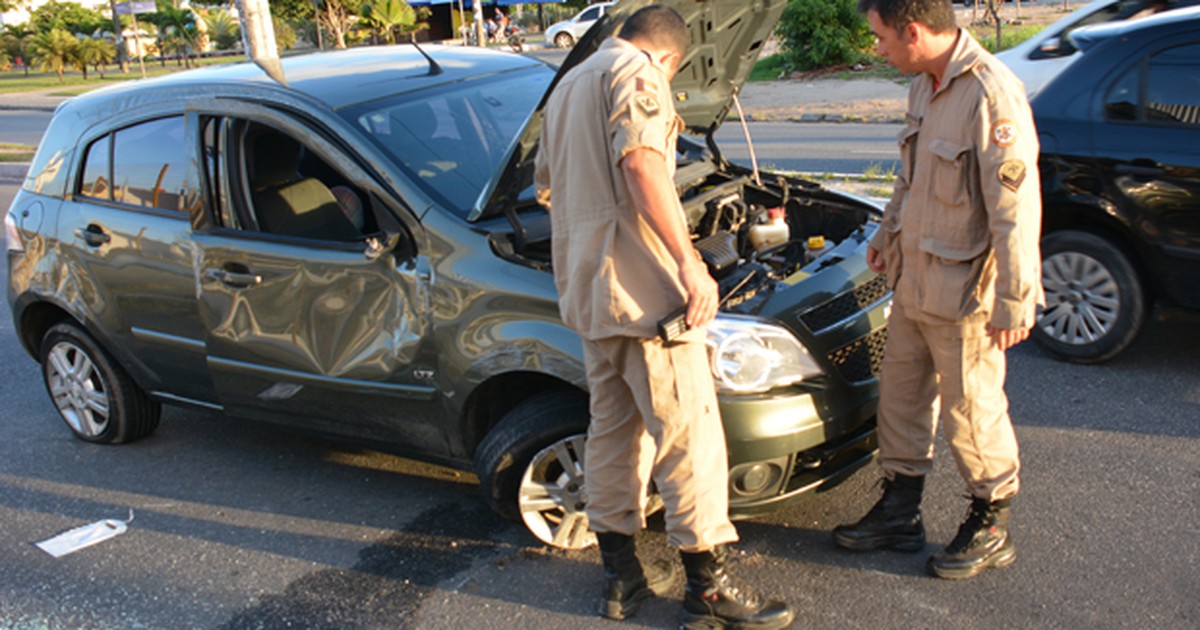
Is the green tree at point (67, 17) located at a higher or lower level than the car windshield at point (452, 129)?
higher

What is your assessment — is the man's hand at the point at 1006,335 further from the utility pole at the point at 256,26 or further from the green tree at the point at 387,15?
the green tree at the point at 387,15

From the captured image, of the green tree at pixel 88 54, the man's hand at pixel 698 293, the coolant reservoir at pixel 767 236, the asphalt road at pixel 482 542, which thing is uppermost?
the green tree at pixel 88 54

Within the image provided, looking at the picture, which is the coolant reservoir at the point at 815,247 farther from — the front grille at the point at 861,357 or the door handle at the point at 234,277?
the door handle at the point at 234,277

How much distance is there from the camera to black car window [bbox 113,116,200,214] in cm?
425

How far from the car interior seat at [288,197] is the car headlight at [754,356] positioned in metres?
1.72

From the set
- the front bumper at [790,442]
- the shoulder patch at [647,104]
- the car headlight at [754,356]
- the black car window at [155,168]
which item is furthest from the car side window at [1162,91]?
the black car window at [155,168]

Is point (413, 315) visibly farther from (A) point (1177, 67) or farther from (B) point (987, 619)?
(A) point (1177, 67)

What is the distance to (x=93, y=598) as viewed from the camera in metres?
3.64

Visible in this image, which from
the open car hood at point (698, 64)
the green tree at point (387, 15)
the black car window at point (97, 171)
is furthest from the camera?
the green tree at point (387, 15)

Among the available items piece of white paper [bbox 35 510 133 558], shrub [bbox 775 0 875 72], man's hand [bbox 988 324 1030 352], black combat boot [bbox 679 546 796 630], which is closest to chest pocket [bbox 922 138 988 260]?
man's hand [bbox 988 324 1030 352]

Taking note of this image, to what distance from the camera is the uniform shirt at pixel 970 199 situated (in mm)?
2930

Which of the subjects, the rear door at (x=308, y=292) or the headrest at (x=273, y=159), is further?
the headrest at (x=273, y=159)

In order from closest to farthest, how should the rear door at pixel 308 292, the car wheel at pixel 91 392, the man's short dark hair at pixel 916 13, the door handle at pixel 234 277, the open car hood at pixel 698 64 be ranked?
the man's short dark hair at pixel 916 13
the open car hood at pixel 698 64
the rear door at pixel 308 292
the door handle at pixel 234 277
the car wheel at pixel 91 392

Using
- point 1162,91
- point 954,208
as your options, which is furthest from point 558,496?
point 1162,91
